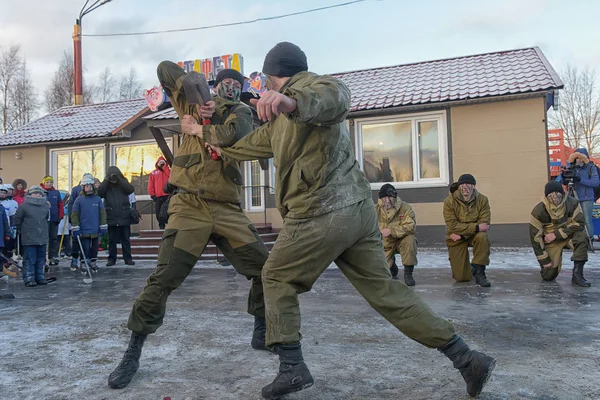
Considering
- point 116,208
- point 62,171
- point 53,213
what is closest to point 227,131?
point 116,208

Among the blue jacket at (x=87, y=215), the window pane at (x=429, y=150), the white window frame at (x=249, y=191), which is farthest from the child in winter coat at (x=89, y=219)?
the window pane at (x=429, y=150)

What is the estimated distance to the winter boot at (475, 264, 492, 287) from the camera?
577cm

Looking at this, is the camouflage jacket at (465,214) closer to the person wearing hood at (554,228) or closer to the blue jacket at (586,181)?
the person wearing hood at (554,228)

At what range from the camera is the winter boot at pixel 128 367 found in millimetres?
2611

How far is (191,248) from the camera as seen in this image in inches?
113

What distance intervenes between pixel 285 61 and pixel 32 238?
5840 mm

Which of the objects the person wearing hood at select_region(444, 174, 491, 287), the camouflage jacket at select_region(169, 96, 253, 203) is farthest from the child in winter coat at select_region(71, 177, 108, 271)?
the person wearing hood at select_region(444, 174, 491, 287)

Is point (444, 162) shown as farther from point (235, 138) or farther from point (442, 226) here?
point (235, 138)

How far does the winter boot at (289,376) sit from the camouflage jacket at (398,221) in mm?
4072

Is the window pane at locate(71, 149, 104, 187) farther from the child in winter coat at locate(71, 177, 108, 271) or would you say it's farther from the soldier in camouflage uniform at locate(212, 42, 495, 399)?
the soldier in camouflage uniform at locate(212, 42, 495, 399)

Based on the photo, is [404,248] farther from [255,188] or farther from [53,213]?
[255,188]

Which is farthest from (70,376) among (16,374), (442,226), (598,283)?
(442,226)

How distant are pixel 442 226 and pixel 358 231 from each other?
344 inches

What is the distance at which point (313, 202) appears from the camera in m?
2.32
